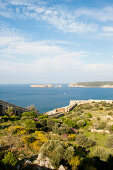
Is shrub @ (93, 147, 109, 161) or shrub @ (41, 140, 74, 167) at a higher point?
shrub @ (41, 140, 74, 167)

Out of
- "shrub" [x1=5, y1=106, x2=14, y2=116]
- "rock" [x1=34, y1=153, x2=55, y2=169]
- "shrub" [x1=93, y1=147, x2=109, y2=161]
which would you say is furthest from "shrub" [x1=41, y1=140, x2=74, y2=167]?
"shrub" [x1=5, y1=106, x2=14, y2=116]

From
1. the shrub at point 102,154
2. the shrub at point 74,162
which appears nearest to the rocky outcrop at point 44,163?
the shrub at point 74,162

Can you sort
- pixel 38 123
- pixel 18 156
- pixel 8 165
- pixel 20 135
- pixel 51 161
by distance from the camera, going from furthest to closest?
pixel 38 123, pixel 20 135, pixel 18 156, pixel 51 161, pixel 8 165

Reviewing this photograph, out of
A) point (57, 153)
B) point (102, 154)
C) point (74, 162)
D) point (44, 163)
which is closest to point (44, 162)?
point (44, 163)

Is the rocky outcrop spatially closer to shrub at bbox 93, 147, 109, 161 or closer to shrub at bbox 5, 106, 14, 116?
shrub at bbox 93, 147, 109, 161

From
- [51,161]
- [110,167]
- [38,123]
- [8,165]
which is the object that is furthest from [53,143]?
[38,123]

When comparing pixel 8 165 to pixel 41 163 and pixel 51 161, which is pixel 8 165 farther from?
pixel 51 161

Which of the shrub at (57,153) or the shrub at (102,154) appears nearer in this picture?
the shrub at (57,153)

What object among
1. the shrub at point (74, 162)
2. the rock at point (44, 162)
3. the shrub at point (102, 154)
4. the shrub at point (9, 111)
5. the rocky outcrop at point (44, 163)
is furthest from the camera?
the shrub at point (9, 111)

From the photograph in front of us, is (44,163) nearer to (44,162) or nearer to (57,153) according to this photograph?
(44,162)

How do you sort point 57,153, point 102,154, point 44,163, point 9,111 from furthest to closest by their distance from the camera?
point 9,111 < point 102,154 < point 57,153 < point 44,163

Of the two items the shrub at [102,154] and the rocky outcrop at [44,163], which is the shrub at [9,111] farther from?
the shrub at [102,154]
